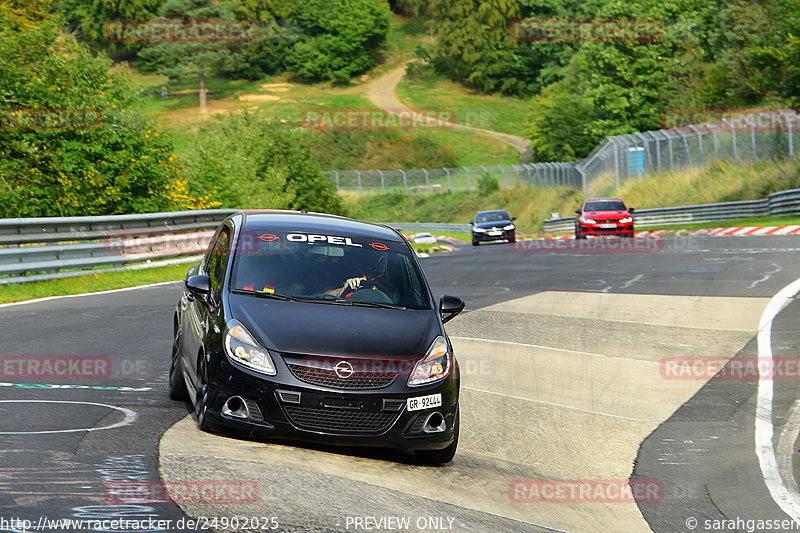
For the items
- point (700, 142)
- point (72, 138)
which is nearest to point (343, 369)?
point (72, 138)

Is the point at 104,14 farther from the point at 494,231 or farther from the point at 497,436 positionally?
the point at 497,436

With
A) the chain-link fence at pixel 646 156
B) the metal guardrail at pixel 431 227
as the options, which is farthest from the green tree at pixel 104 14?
the metal guardrail at pixel 431 227

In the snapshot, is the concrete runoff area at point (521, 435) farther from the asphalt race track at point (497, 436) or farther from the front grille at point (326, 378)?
the front grille at point (326, 378)

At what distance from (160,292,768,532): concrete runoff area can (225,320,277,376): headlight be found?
0.55 meters

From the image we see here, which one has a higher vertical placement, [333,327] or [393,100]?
[333,327]

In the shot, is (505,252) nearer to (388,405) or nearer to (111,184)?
(111,184)

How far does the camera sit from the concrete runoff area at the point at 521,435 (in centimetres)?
578

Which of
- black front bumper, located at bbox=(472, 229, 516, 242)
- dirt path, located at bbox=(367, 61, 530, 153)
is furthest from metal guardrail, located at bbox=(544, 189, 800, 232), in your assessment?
dirt path, located at bbox=(367, 61, 530, 153)

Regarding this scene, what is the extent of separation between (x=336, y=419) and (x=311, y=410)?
17cm

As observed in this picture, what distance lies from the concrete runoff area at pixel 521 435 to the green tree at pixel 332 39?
391ft

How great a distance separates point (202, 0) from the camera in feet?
393

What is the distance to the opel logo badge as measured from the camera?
6.57 metres

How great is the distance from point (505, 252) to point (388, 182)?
52218 millimetres

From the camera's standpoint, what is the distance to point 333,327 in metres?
6.90
